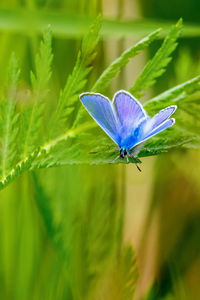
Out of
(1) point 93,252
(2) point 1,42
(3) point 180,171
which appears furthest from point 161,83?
(1) point 93,252

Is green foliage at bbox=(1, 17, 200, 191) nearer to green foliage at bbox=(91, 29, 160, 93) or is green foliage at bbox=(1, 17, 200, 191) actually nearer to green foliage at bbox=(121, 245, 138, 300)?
green foliage at bbox=(91, 29, 160, 93)

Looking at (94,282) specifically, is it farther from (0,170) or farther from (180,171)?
(180,171)

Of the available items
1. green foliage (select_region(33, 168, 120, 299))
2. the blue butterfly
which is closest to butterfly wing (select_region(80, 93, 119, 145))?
the blue butterfly

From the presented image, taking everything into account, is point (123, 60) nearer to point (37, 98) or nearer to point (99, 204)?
point (37, 98)

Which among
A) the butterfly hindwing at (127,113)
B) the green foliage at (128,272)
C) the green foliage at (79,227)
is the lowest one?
the green foliage at (128,272)

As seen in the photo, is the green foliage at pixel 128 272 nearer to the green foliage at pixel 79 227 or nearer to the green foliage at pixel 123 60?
the green foliage at pixel 79 227

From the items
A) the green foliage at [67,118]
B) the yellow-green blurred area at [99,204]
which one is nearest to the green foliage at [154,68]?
the green foliage at [67,118]

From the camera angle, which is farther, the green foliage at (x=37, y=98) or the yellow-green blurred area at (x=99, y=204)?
the yellow-green blurred area at (x=99, y=204)

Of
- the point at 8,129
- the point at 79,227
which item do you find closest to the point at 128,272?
the point at 79,227
